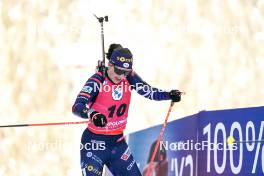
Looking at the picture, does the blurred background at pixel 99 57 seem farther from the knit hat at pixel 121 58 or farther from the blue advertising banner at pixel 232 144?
the knit hat at pixel 121 58

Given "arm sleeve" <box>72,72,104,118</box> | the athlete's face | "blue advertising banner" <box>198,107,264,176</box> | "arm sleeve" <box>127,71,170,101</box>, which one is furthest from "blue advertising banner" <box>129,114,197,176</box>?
"arm sleeve" <box>72,72,104,118</box>

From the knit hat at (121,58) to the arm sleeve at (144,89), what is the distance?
0.36 meters

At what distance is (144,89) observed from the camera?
6844 mm

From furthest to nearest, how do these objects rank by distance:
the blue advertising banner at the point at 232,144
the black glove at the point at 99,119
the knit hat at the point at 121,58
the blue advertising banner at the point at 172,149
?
the blue advertising banner at the point at 172,149, the knit hat at the point at 121,58, the blue advertising banner at the point at 232,144, the black glove at the point at 99,119

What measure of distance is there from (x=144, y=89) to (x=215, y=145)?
928mm

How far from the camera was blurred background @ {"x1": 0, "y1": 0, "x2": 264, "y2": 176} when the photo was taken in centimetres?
1631

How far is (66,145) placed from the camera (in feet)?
55.0

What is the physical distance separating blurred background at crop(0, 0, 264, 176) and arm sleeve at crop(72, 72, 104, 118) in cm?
985

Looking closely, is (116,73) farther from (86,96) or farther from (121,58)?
(86,96)

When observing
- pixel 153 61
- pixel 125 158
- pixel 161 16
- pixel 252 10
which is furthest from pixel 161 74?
pixel 125 158

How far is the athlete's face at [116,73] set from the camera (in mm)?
6384

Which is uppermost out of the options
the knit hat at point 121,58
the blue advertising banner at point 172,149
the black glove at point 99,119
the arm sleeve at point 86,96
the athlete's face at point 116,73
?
the knit hat at point 121,58

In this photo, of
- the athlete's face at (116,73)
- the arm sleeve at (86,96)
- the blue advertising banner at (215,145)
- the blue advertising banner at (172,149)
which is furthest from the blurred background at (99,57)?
Result: the arm sleeve at (86,96)

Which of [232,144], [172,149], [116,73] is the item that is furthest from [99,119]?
[172,149]
